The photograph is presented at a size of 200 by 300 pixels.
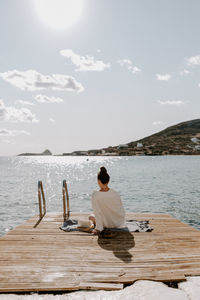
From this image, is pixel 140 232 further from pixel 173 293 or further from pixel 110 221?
pixel 173 293

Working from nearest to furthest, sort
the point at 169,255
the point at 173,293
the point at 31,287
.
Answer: the point at 173,293
the point at 31,287
the point at 169,255

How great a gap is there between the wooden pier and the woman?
1.71 feet

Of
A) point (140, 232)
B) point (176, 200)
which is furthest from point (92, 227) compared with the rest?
point (176, 200)

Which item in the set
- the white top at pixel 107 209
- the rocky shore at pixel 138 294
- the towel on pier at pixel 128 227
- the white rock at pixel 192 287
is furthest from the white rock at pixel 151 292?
the towel on pier at pixel 128 227

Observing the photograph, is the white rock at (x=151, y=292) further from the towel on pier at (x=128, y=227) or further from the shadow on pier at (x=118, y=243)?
the towel on pier at (x=128, y=227)

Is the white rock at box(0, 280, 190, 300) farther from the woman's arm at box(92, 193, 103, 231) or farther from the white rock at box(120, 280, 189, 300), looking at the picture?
the woman's arm at box(92, 193, 103, 231)

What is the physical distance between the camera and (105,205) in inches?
299

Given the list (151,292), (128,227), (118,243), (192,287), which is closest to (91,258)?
(118,243)

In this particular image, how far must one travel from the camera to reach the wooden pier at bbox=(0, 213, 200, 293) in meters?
4.77

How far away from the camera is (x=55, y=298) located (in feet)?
13.8

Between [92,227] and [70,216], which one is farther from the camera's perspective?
[70,216]

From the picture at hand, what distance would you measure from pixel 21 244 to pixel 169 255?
13.2ft

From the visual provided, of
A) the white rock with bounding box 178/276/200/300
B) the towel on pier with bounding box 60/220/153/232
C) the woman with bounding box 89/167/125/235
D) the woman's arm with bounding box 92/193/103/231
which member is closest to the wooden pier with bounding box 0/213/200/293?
the white rock with bounding box 178/276/200/300

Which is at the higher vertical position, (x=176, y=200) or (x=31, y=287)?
(x=31, y=287)
